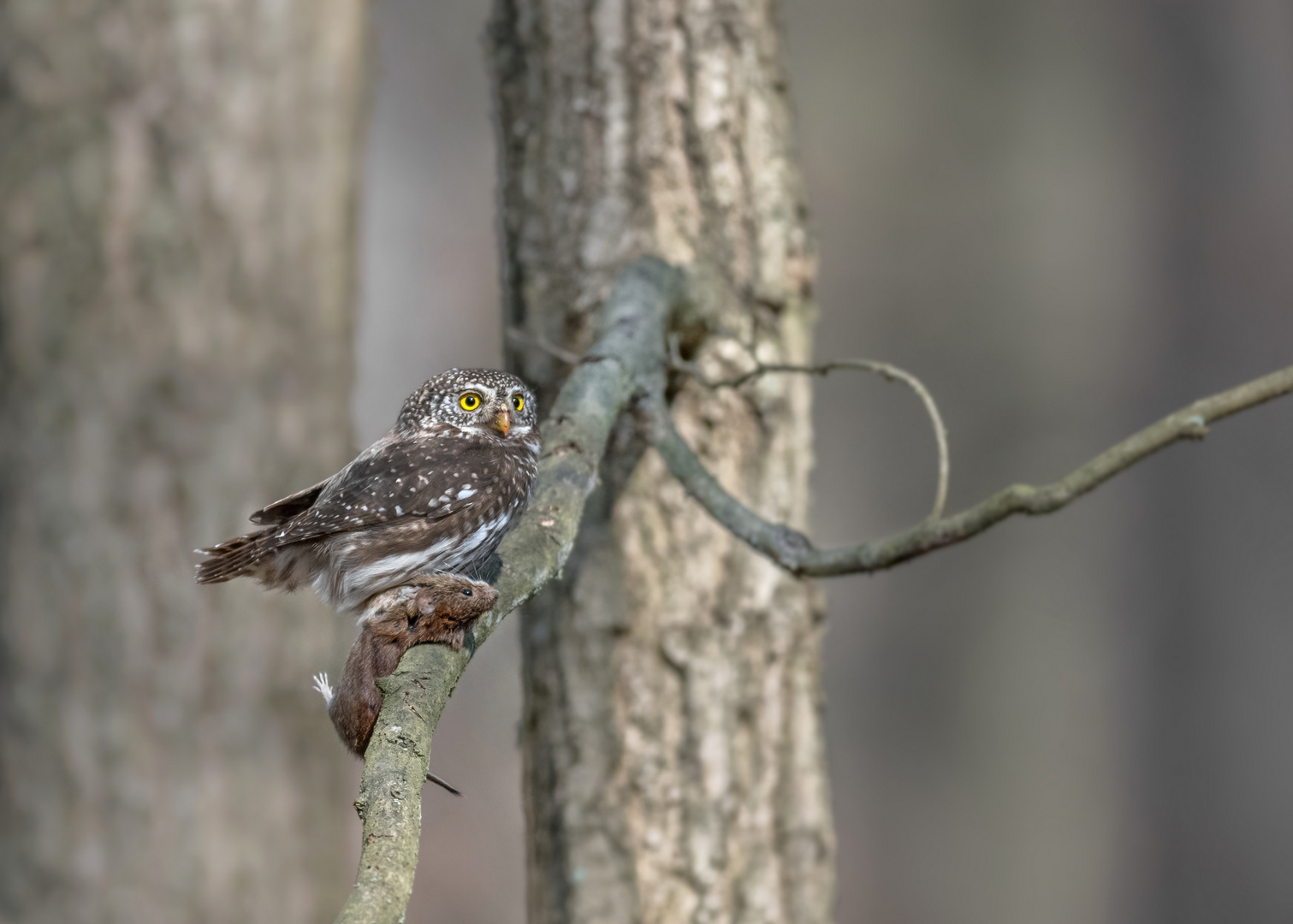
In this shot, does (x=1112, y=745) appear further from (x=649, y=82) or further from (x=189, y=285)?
(x=189, y=285)

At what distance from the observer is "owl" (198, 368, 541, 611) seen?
1.64m

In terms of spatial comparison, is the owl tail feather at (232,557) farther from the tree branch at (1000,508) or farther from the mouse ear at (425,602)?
the tree branch at (1000,508)

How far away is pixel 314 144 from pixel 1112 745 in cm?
573

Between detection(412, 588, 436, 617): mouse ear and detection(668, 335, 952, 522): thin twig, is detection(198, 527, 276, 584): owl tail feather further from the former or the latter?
detection(668, 335, 952, 522): thin twig

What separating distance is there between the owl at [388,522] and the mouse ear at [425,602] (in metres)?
0.33

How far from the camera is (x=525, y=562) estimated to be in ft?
5.39

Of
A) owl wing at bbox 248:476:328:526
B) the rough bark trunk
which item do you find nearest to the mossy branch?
the rough bark trunk

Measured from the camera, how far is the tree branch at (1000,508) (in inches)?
70.7

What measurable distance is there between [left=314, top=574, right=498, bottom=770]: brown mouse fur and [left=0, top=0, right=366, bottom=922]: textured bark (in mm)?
2219

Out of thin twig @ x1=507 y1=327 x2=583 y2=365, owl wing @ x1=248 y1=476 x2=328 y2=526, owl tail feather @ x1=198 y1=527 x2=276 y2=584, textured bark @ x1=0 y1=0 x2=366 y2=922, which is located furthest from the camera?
textured bark @ x1=0 y1=0 x2=366 y2=922

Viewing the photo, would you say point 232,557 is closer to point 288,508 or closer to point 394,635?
point 288,508

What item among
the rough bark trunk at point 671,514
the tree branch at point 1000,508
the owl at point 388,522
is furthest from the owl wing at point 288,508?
the rough bark trunk at point 671,514

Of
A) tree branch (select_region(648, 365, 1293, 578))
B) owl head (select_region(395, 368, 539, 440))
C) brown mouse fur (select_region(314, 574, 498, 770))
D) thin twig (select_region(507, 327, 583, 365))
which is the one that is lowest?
brown mouse fur (select_region(314, 574, 498, 770))

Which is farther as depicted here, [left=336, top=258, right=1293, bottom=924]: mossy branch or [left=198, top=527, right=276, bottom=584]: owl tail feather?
[left=198, top=527, right=276, bottom=584]: owl tail feather
